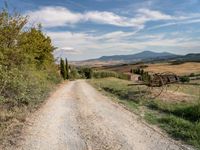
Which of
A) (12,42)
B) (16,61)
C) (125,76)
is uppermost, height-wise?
(12,42)

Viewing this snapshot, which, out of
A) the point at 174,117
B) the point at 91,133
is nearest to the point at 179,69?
the point at 174,117

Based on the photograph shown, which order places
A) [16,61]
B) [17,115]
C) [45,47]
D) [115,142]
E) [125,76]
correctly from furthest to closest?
[125,76] < [45,47] < [16,61] < [17,115] < [115,142]

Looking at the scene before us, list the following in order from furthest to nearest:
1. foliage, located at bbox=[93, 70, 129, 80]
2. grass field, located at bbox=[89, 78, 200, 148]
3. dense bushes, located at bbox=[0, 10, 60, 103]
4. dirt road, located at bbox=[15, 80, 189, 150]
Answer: foliage, located at bbox=[93, 70, 129, 80] → dense bushes, located at bbox=[0, 10, 60, 103] → grass field, located at bbox=[89, 78, 200, 148] → dirt road, located at bbox=[15, 80, 189, 150]

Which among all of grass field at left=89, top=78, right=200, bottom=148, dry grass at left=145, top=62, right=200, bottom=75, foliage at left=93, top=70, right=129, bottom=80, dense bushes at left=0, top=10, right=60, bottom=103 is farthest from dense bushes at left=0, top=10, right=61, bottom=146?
dry grass at left=145, top=62, right=200, bottom=75

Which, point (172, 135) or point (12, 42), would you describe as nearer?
point (172, 135)

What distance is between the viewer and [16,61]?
798 inches

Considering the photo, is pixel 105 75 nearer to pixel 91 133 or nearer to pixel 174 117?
pixel 174 117

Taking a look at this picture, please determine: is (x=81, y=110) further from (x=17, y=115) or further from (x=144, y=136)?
(x=144, y=136)

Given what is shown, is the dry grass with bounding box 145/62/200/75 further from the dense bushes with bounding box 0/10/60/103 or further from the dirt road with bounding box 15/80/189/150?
the dirt road with bounding box 15/80/189/150

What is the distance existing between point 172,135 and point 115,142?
Answer: 6.82 feet

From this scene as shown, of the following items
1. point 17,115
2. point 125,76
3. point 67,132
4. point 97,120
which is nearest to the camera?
point 67,132

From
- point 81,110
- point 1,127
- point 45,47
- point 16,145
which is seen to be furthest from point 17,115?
point 45,47

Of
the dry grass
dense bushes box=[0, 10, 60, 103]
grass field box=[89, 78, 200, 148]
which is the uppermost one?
dense bushes box=[0, 10, 60, 103]

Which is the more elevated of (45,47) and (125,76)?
(45,47)
